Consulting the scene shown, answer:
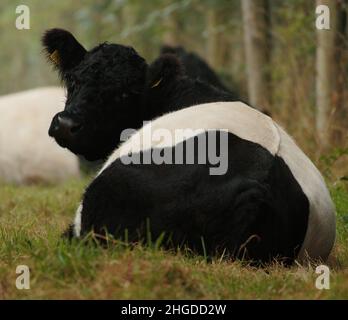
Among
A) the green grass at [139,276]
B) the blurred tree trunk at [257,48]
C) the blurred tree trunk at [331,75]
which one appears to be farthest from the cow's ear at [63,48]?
the blurred tree trunk at [257,48]

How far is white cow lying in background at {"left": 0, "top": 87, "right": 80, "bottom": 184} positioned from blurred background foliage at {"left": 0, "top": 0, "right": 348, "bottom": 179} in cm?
170

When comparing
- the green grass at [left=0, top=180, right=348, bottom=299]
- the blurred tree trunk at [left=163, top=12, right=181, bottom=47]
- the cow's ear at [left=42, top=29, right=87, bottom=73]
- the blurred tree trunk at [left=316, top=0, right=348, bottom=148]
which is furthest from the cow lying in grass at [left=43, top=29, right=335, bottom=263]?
the blurred tree trunk at [left=163, top=12, right=181, bottom=47]

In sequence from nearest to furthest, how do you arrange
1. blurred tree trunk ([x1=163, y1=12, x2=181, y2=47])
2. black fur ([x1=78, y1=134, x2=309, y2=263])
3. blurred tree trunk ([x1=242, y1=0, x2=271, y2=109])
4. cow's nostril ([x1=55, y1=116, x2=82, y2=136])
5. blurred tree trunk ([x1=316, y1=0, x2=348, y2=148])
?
black fur ([x1=78, y1=134, x2=309, y2=263]) < cow's nostril ([x1=55, y1=116, x2=82, y2=136]) < blurred tree trunk ([x1=316, y1=0, x2=348, y2=148]) < blurred tree trunk ([x1=242, y1=0, x2=271, y2=109]) < blurred tree trunk ([x1=163, y1=12, x2=181, y2=47])

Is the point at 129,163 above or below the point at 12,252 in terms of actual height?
above

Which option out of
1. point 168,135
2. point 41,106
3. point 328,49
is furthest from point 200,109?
point 41,106

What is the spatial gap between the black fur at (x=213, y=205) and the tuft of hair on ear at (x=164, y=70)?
1043 mm

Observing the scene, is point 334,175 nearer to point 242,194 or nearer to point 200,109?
point 200,109

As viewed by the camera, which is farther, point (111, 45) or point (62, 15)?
point (62, 15)

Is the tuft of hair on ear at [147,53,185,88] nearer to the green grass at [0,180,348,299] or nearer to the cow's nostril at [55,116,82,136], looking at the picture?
the cow's nostril at [55,116,82,136]

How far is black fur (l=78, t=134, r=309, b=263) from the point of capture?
15.3 feet

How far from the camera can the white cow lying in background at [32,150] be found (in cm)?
1165

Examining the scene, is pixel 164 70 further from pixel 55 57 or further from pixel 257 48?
pixel 257 48
